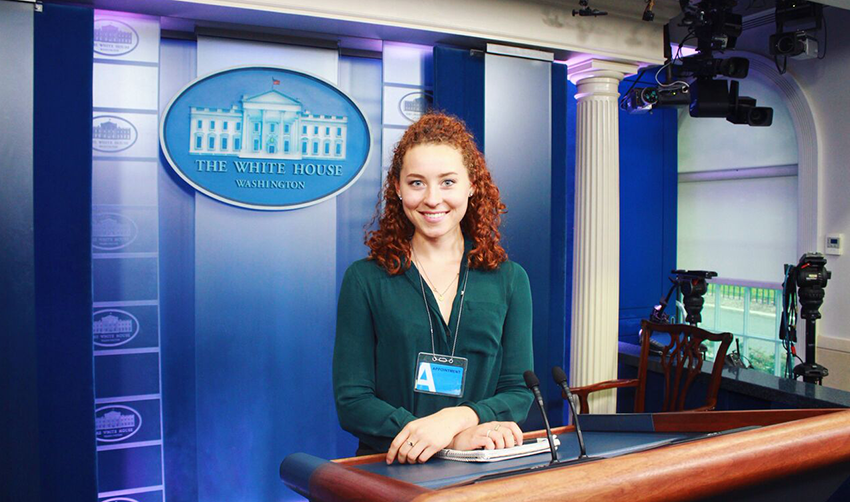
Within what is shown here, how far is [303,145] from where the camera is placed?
340 centimetres

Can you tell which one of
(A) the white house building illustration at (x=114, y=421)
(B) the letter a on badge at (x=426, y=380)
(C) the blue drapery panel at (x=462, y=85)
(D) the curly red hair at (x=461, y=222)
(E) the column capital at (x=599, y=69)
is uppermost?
(E) the column capital at (x=599, y=69)

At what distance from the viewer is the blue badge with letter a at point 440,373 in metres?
1.40

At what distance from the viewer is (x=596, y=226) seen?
151 inches

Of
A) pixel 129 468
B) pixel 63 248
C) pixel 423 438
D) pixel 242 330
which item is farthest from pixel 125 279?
pixel 423 438

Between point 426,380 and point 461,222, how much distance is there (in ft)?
1.34

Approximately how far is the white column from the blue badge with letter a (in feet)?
8.54

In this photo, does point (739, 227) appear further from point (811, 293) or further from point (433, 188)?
point (433, 188)

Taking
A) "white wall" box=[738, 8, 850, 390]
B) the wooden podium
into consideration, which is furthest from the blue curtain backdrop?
"white wall" box=[738, 8, 850, 390]

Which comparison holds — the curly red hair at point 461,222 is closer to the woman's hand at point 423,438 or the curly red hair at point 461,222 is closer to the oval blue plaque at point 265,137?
the woman's hand at point 423,438

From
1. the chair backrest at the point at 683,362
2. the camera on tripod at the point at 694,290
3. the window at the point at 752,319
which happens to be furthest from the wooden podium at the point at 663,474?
the window at the point at 752,319

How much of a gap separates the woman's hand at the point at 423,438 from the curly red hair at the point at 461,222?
368 mm

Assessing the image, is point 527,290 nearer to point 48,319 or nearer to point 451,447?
point 451,447

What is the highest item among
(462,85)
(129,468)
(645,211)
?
(462,85)

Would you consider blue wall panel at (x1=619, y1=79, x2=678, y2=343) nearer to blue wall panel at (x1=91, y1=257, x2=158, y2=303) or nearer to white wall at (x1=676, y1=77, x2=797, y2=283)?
white wall at (x1=676, y1=77, x2=797, y2=283)
